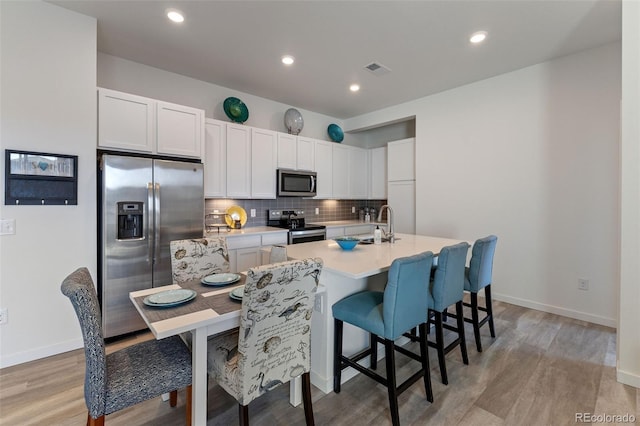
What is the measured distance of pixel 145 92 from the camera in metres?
3.42

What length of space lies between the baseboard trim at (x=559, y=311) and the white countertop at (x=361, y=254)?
59.3 inches

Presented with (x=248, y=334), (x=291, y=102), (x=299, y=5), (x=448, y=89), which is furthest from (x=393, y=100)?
(x=248, y=334)

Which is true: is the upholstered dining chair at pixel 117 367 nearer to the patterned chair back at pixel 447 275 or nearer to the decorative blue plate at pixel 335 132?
the patterned chair back at pixel 447 275

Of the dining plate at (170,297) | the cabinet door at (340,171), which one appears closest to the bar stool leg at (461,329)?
the dining plate at (170,297)

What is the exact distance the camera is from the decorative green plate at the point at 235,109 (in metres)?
3.85

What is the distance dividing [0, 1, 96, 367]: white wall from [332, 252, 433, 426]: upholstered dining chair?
2.32 m

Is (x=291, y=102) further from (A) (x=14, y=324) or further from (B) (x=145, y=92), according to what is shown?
(A) (x=14, y=324)

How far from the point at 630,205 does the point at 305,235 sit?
3282 mm

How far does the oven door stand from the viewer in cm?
410

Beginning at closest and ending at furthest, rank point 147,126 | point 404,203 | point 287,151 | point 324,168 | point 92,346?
point 92,346 → point 147,126 → point 287,151 → point 404,203 → point 324,168

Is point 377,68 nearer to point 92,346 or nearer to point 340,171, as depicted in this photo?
point 340,171

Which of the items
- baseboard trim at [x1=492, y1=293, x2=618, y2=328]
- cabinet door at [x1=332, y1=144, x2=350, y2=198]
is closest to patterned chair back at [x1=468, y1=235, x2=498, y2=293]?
baseboard trim at [x1=492, y1=293, x2=618, y2=328]

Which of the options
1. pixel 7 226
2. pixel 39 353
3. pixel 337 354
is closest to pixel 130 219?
pixel 7 226

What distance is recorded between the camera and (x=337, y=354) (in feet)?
6.42
